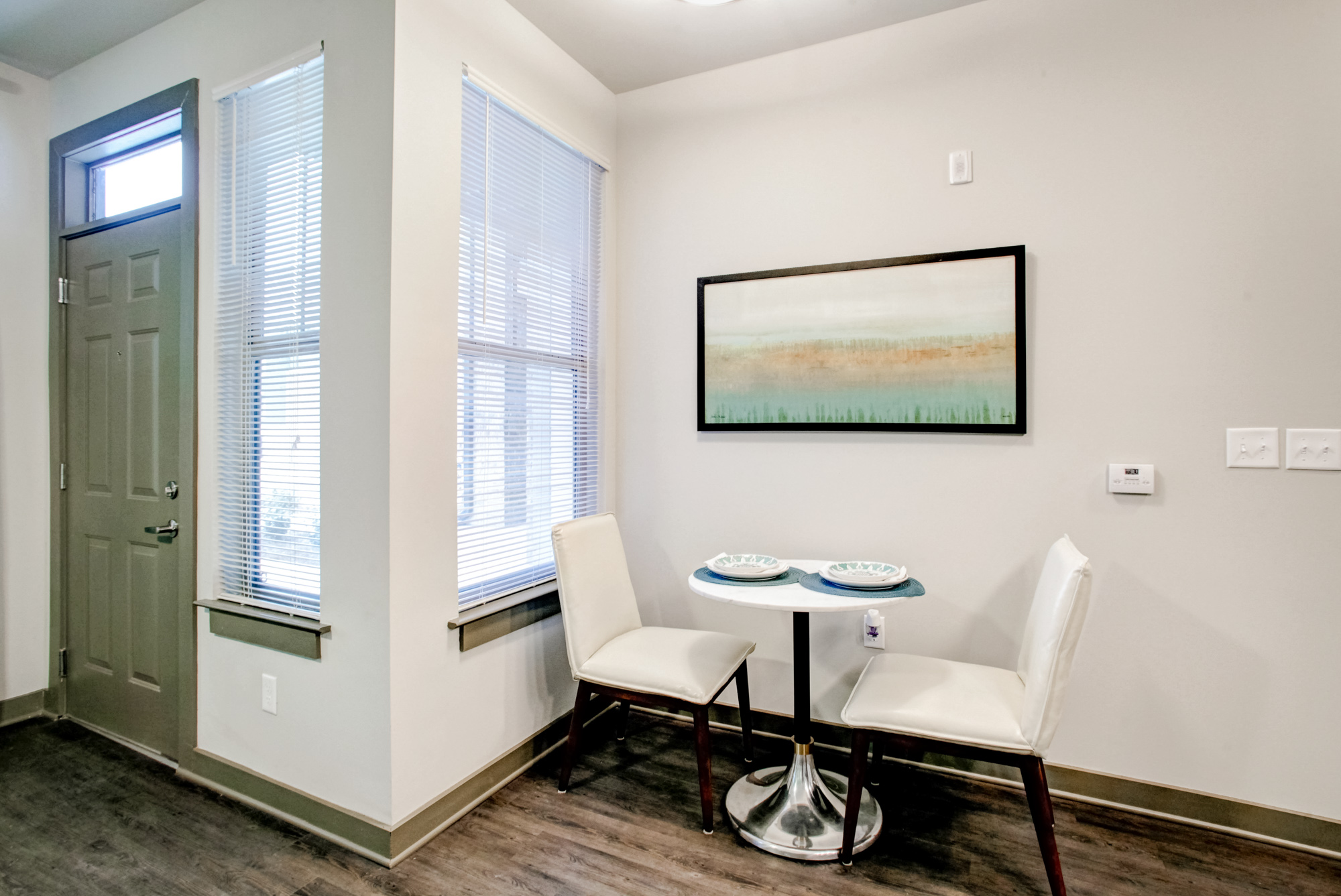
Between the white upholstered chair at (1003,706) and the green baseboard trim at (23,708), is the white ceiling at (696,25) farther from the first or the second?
the green baseboard trim at (23,708)

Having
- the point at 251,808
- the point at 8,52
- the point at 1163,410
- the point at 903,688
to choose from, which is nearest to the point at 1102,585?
the point at 1163,410

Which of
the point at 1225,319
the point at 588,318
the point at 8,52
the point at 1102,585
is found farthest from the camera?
the point at 588,318

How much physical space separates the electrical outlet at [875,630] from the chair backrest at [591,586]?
890mm

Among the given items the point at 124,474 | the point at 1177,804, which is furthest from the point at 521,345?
the point at 1177,804

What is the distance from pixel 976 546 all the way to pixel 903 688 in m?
0.70

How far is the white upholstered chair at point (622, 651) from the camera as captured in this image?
77.1 inches

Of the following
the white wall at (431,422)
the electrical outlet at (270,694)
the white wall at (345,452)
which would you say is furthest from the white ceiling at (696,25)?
the electrical outlet at (270,694)

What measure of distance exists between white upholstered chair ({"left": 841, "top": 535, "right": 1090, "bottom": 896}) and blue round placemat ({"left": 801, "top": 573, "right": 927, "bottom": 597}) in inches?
10.6

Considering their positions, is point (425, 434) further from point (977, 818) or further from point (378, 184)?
point (977, 818)

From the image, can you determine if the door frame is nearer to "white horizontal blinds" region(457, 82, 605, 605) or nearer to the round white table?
"white horizontal blinds" region(457, 82, 605, 605)

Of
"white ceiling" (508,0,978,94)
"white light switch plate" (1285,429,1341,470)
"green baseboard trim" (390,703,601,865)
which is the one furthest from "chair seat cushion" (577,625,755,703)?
"white ceiling" (508,0,978,94)

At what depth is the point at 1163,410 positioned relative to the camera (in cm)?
201

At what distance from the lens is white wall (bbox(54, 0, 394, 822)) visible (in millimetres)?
1800

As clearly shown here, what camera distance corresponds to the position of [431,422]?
6.32ft
